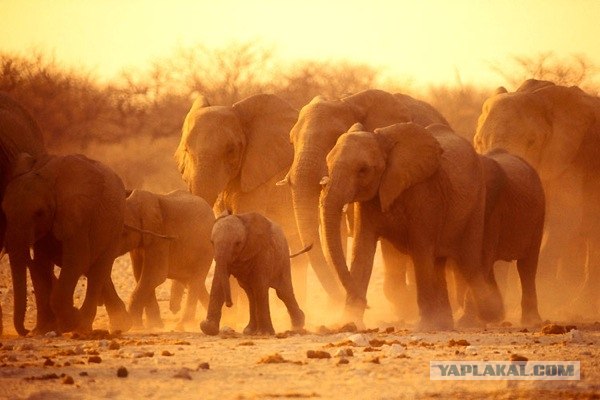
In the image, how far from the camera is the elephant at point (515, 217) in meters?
17.5

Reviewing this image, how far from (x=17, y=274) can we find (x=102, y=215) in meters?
1.11

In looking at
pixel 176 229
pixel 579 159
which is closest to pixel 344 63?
pixel 579 159

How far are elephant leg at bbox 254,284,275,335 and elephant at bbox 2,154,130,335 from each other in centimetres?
155

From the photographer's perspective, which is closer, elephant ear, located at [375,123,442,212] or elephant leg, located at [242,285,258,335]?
elephant leg, located at [242,285,258,335]

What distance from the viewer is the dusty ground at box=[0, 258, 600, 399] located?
1097cm

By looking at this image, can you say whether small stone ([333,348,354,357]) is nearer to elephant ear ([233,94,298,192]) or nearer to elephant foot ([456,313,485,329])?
elephant foot ([456,313,485,329])

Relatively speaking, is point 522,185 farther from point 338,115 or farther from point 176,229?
point 176,229

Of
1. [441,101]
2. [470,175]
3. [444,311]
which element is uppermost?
[441,101]

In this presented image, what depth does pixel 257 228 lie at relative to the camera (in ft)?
49.6

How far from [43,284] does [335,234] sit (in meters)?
2.64

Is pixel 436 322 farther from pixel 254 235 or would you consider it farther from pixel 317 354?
pixel 317 354

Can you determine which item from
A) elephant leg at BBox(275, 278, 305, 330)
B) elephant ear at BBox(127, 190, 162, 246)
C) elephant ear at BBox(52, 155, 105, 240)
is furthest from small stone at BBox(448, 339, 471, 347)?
elephant ear at BBox(127, 190, 162, 246)

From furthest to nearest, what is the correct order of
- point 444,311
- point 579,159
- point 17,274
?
1. point 579,159
2. point 444,311
3. point 17,274

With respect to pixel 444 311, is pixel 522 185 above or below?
above
